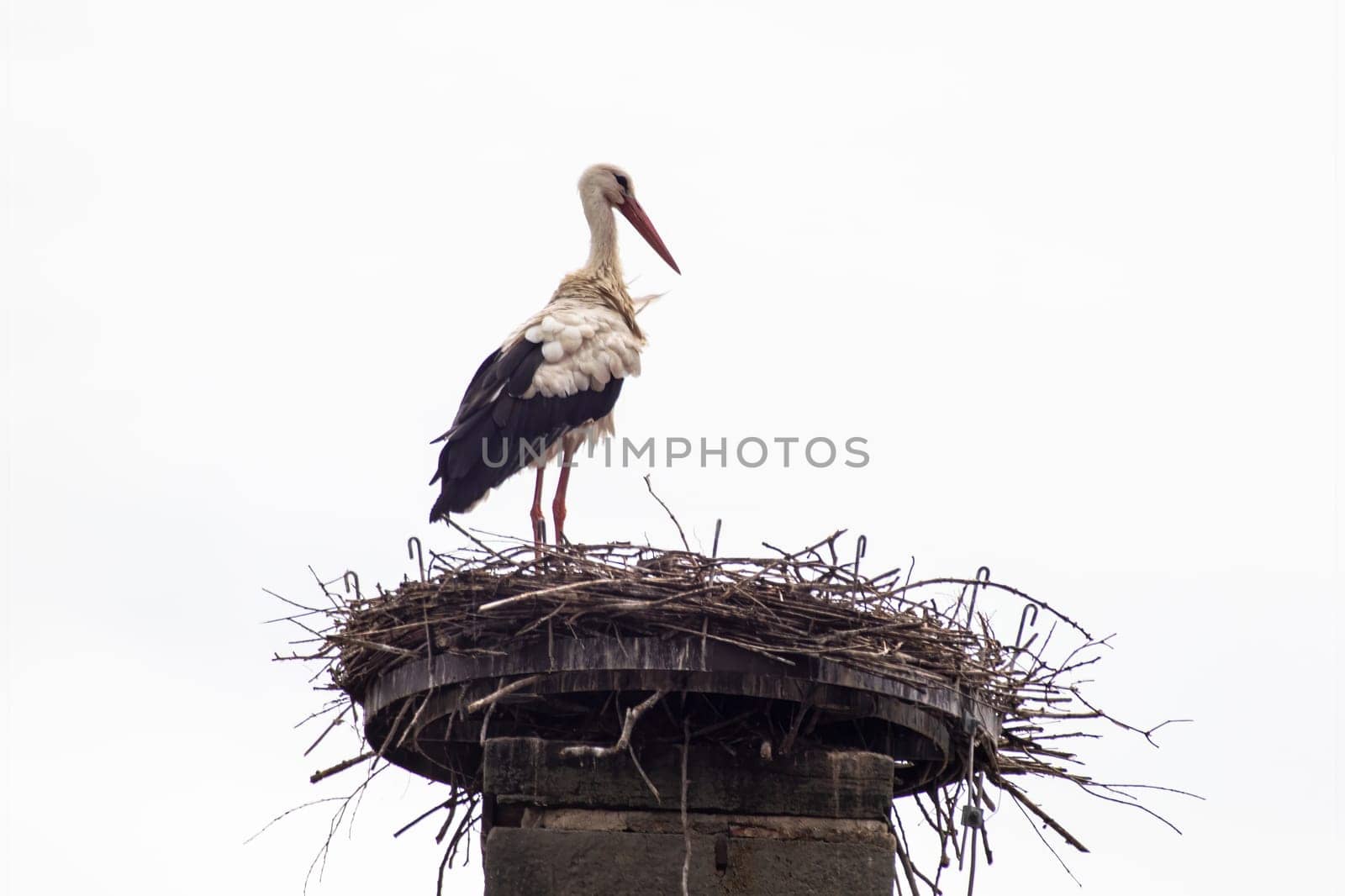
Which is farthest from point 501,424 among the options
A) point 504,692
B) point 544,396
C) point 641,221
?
point 504,692

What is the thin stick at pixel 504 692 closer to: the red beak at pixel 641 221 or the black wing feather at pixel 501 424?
the black wing feather at pixel 501 424

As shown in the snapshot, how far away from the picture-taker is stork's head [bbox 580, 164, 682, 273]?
32.9ft

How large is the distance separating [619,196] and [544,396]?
67.9 inches

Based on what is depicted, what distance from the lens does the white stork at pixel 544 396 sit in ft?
28.0

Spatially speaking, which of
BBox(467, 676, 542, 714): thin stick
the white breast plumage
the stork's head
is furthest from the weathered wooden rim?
the stork's head

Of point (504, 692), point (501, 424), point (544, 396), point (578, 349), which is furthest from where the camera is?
point (578, 349)

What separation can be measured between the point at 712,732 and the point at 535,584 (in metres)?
0.74

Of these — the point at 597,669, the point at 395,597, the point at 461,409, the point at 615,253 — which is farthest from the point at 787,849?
the point at 615,253

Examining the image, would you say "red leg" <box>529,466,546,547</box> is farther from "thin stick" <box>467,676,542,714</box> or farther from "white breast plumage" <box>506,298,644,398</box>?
"thin stick" <box>467,676,542,714</box>

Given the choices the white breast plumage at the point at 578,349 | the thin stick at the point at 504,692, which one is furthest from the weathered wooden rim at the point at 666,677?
the white breast plumage at the point at 578,349

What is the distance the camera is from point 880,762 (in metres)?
6.20

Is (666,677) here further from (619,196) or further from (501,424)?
(619,196)

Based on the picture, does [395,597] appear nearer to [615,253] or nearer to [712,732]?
[712,732]

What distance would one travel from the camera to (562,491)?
30.0 ft
